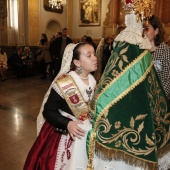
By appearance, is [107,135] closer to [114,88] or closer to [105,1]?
[114,88]

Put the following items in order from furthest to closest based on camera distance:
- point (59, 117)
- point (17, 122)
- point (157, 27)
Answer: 1. point (17, 122)
2. point (157, 27)
3. point (59, 117)

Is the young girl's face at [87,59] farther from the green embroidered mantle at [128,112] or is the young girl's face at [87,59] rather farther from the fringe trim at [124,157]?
the fringe trim at [124,157]

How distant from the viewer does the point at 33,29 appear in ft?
41.9

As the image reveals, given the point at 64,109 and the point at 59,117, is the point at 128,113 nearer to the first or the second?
the point at 59,117

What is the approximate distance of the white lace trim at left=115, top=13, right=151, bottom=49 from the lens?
Answer: 3.95 feet

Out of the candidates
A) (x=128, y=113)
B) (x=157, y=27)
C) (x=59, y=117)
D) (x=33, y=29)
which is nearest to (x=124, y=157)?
(x=128, y=113)

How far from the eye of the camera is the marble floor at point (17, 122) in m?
3.01

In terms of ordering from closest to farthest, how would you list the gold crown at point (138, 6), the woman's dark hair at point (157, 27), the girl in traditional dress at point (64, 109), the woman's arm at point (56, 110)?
the gold crown at point (138, 6), the woman's arm at point (56, 110), the girl in traditional dress at point (64, 109), the woman's dark hair at point (157, 27)

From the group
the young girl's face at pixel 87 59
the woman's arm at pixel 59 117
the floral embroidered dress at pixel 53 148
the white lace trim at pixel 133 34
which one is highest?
the white lace trim at pixel 133 34

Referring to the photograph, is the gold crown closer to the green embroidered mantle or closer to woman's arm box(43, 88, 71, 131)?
the green embroidered mantle

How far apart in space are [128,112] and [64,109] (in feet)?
2.31

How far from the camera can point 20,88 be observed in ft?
24.8

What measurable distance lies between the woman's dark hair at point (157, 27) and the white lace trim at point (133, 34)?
1.07 metres

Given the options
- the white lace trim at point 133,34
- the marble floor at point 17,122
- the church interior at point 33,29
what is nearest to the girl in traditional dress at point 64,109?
the white lace trim at point 133,34
